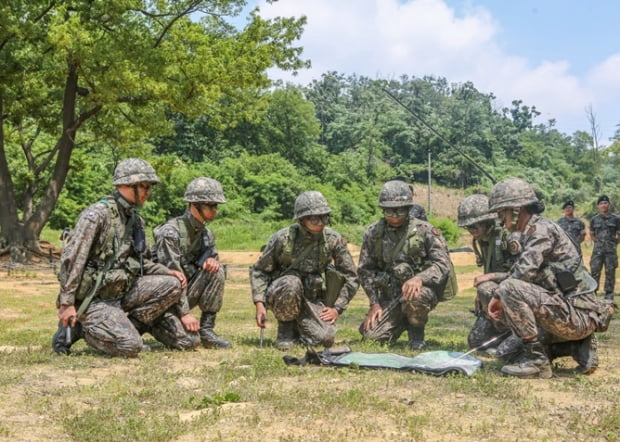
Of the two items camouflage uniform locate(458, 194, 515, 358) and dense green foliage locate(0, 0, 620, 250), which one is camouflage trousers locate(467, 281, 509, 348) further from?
dense green foliage locate(0, 0, 620, 250)

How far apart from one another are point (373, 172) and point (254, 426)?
5138cm

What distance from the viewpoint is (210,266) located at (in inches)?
297

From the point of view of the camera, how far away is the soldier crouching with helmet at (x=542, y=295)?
5914 millimetres

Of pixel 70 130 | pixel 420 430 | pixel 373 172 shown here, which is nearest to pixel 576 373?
pixel 420 430

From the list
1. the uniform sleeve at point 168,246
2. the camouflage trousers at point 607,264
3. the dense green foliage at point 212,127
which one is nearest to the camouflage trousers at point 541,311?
the uniform sleeve at point 168,246

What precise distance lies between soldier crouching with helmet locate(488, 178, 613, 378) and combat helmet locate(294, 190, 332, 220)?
1.91 meters

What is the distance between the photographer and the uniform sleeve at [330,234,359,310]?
7.79m

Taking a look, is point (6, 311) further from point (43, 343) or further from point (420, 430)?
point (420, 430)

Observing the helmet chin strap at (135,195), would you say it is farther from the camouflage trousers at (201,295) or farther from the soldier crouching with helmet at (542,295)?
the soldier crouching with helmet at (542,295)

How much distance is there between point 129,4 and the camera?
19906mm

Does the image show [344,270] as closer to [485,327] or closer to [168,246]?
[485,327]

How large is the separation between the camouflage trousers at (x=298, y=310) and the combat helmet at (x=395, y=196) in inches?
48.3

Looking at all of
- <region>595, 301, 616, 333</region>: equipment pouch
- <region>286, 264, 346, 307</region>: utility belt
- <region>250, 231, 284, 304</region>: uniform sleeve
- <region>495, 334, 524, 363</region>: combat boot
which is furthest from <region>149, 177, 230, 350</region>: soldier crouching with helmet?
<region>595, 301, 616, 333</region>: equipment pouch

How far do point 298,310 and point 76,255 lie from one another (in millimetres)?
2342
